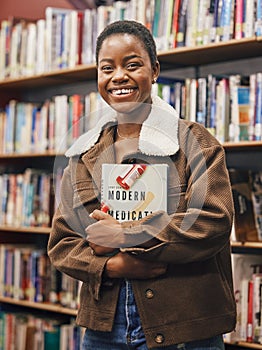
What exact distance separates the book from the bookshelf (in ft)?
1.03

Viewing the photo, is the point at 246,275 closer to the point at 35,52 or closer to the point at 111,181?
the point at 111,181

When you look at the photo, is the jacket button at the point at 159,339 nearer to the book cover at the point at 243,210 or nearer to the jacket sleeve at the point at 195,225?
the jacket sleeve at the point at 195,225

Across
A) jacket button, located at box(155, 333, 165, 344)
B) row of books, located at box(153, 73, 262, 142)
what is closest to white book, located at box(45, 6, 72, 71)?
row of books, located at box(153, 73, 262, 142)

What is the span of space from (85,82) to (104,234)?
2.05 meters

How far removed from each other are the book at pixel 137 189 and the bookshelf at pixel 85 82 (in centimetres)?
31

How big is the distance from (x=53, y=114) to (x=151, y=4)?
75cm

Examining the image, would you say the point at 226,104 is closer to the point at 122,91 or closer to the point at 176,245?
the point at 122,91

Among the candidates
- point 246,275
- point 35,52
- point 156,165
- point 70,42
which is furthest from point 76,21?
point 156,165

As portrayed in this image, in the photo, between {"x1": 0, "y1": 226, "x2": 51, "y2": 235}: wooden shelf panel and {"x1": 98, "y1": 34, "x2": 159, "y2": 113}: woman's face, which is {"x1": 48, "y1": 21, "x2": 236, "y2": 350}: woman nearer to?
{"x1": 98, "y1": 34, "x2": 159, "y2": 113}: woman's face

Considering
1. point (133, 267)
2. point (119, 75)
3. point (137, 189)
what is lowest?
point (133, 267)

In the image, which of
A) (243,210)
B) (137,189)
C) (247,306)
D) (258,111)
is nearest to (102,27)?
(258,111)

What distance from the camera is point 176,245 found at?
156cm

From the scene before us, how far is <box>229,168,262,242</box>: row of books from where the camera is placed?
8.56ft

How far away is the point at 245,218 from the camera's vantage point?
262cm
